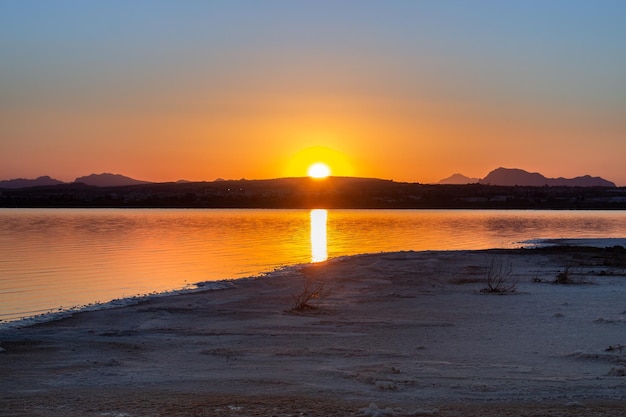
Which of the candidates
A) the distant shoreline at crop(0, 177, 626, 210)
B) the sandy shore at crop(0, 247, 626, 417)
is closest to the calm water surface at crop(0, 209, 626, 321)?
the sandy shore at crop(0, 247, 626, 417)

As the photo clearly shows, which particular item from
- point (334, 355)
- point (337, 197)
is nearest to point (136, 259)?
point (334, 355)

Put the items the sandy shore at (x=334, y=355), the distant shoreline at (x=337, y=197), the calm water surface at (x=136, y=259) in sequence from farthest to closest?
the distant shoreline at (x=337, y=197) < the calm water surface at (x=136, y=259) < the sandy shore at (x=334, y=355)

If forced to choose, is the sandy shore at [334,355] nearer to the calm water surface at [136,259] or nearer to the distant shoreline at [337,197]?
the calm water surface at [136,259]

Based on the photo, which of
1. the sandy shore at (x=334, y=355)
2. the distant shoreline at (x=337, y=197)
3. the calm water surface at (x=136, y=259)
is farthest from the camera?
the distant shoreline at (x=337, y=197)

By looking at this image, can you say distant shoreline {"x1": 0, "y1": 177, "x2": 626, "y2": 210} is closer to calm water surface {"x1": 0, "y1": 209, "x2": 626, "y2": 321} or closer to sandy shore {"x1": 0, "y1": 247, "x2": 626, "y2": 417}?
calm water surface {"x1": 0, "y1": 209, "x2": 626, "y2": 321}

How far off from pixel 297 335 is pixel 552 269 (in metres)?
14.8

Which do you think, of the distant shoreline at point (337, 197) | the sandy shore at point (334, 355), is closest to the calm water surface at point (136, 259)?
the sandy shore at point (334, 355)

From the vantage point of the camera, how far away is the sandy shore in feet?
25.2

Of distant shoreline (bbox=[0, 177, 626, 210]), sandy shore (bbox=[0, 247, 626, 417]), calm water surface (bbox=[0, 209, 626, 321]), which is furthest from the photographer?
distant shoreline (bbox=[0, 177, 626, 210])

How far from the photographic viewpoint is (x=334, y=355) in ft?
33.8

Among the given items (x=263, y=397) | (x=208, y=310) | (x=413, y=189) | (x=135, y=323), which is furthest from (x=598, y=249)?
(x=413, y=189)

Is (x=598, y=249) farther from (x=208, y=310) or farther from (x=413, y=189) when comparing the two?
(x=413, y=189)

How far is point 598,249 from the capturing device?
33.3 m

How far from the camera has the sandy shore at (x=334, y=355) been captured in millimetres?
7691
